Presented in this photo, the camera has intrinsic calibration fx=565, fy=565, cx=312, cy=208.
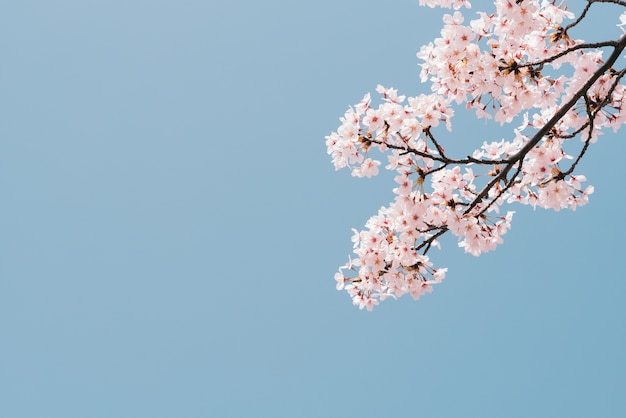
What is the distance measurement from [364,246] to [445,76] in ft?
7.90

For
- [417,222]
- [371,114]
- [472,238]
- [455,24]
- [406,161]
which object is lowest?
[472,238]

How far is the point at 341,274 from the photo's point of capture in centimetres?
770

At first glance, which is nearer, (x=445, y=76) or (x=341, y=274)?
(x=445, y=76)

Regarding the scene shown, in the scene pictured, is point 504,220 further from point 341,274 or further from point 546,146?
point 341,274

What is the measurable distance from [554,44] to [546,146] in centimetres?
126

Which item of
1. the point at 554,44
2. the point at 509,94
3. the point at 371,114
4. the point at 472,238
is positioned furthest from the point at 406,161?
the point at 554,44

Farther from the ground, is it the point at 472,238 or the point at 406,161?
the point at 406,161

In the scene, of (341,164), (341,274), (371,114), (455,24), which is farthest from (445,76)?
(341,274)

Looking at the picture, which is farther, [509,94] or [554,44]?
[509,94]

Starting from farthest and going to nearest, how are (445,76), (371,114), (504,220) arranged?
1. (504,220)
2. (445,76)
3. (371,114)

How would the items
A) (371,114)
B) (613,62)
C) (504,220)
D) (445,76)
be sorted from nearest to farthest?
1. (613,62)
2. (371,114)
3. (445,76)
4. (504,220)

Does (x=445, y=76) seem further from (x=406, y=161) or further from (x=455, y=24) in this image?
(x=406, y=161)

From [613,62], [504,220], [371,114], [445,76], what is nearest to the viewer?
[613,62]

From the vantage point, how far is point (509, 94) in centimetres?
738
